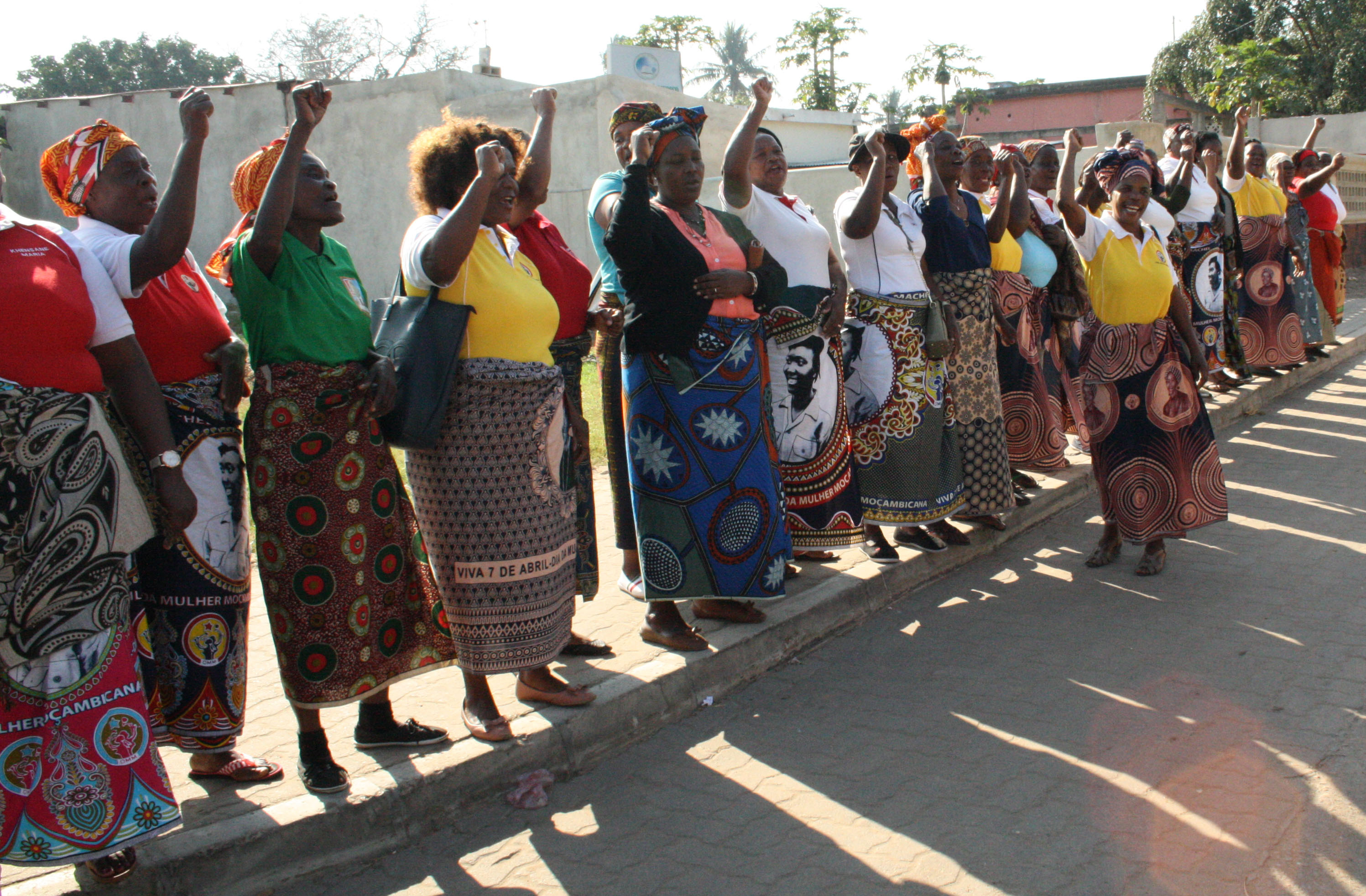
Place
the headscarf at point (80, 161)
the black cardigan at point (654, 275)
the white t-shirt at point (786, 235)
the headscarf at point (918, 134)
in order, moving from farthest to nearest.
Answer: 1. the headscarf at point (918, 134)
2. the white t-shirt at point (786, 235)
3. the black cardigan at point (654, 275)
4. the headscarf at point (80, 161)

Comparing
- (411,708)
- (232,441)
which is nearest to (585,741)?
(411,708)

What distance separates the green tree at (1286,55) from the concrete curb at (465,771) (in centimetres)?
3001

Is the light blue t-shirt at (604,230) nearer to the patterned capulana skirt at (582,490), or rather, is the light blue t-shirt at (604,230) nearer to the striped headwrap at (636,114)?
the patterned capulana skirt at (582,490)

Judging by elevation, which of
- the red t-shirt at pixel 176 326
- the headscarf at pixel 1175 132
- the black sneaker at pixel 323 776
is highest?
the headscarf at pixel 1175 132

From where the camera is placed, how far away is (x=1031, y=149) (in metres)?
7.70

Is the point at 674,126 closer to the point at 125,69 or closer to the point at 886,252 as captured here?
the point at 886,252

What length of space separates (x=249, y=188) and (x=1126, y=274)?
406 cm

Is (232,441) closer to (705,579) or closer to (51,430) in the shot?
(51,430)

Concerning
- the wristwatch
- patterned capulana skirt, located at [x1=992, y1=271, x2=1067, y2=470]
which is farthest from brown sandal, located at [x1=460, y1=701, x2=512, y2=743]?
patterned capulana skirt, located at [x1=992, y1=271, x2=1067, y2=470]

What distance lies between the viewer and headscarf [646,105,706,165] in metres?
4.16

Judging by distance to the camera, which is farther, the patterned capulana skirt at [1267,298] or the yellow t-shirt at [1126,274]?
the patterned capulana skirt at [1267,298]

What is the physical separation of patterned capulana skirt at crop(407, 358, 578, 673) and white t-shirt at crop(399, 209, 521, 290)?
0.29m

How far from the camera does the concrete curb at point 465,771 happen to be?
9.84 feet

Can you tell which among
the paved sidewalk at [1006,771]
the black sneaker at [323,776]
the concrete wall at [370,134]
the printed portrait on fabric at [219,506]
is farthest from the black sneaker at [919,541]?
the concrete wall at [370,134]
